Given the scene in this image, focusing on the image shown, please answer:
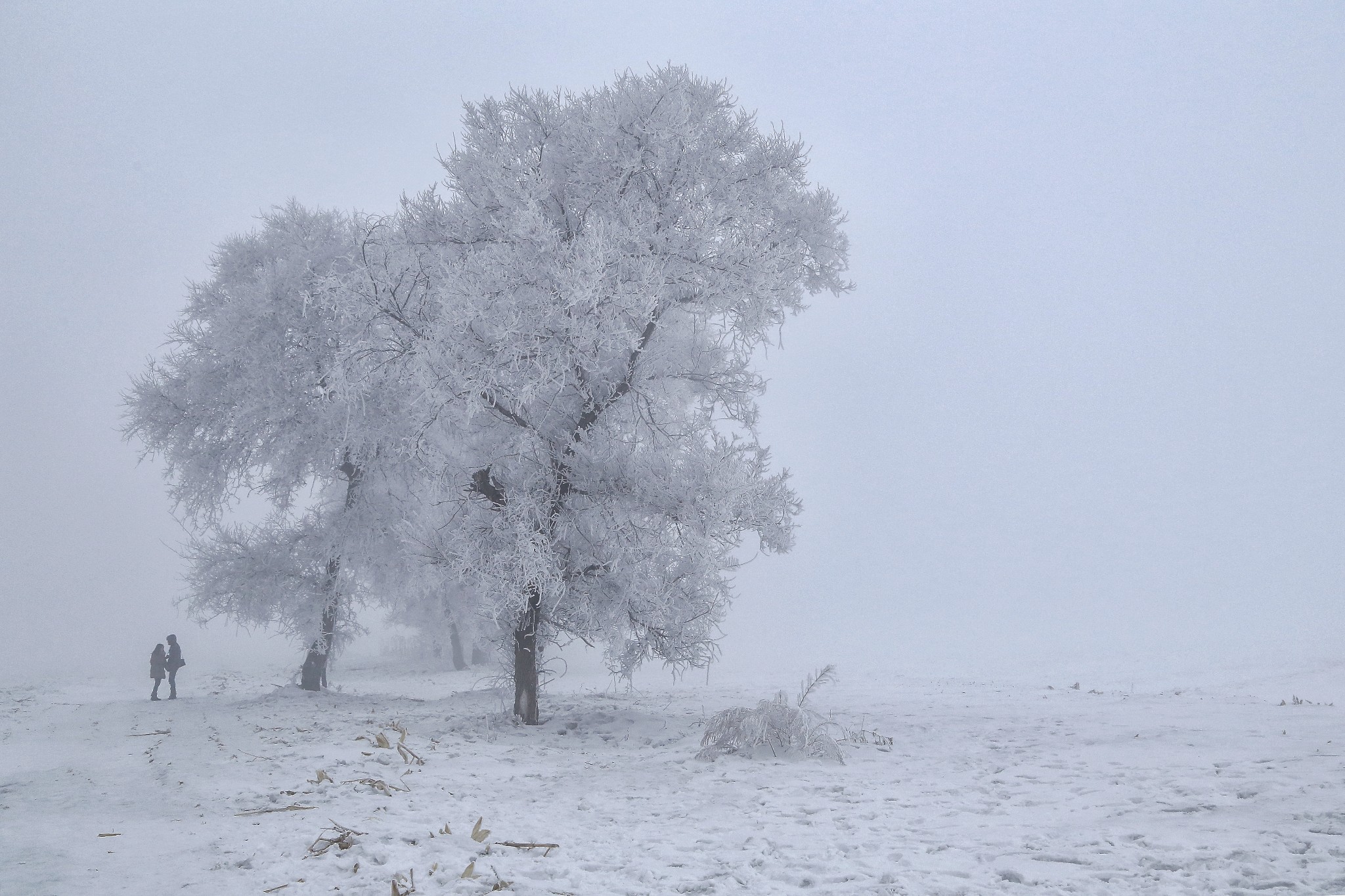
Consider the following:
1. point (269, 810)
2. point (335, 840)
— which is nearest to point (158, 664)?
point (269, 810)

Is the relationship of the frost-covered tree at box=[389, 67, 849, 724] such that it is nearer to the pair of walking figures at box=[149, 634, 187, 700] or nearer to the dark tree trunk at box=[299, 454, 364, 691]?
the dark tree trunk at box=[299, 454, 364, 691]

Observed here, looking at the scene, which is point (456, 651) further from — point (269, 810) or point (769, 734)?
point (269, 810)

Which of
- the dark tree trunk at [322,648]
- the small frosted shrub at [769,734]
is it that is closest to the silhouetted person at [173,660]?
the dark tree trunk at [322,648]

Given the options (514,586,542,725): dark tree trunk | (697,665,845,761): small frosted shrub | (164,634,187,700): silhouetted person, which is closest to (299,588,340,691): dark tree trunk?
(164,634,187,700): silhouetted person

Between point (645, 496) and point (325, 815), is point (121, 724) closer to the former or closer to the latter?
point (325, 815)

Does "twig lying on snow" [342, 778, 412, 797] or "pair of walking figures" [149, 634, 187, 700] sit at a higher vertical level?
"twig lying on snow" [342, 778, 412, 797]

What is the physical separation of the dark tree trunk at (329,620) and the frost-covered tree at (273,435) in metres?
0.03

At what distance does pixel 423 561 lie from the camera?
10.7 meters

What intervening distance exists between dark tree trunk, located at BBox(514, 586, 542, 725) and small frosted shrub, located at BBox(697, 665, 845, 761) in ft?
11.4

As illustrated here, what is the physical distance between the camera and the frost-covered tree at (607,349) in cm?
909

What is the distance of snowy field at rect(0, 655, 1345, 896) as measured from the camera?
407 cm

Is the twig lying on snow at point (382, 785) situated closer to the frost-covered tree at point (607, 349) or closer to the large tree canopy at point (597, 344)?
the frost-covered tree at point (607, 349)

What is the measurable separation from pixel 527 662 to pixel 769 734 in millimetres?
4343

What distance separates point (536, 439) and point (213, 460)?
31.9 feet
